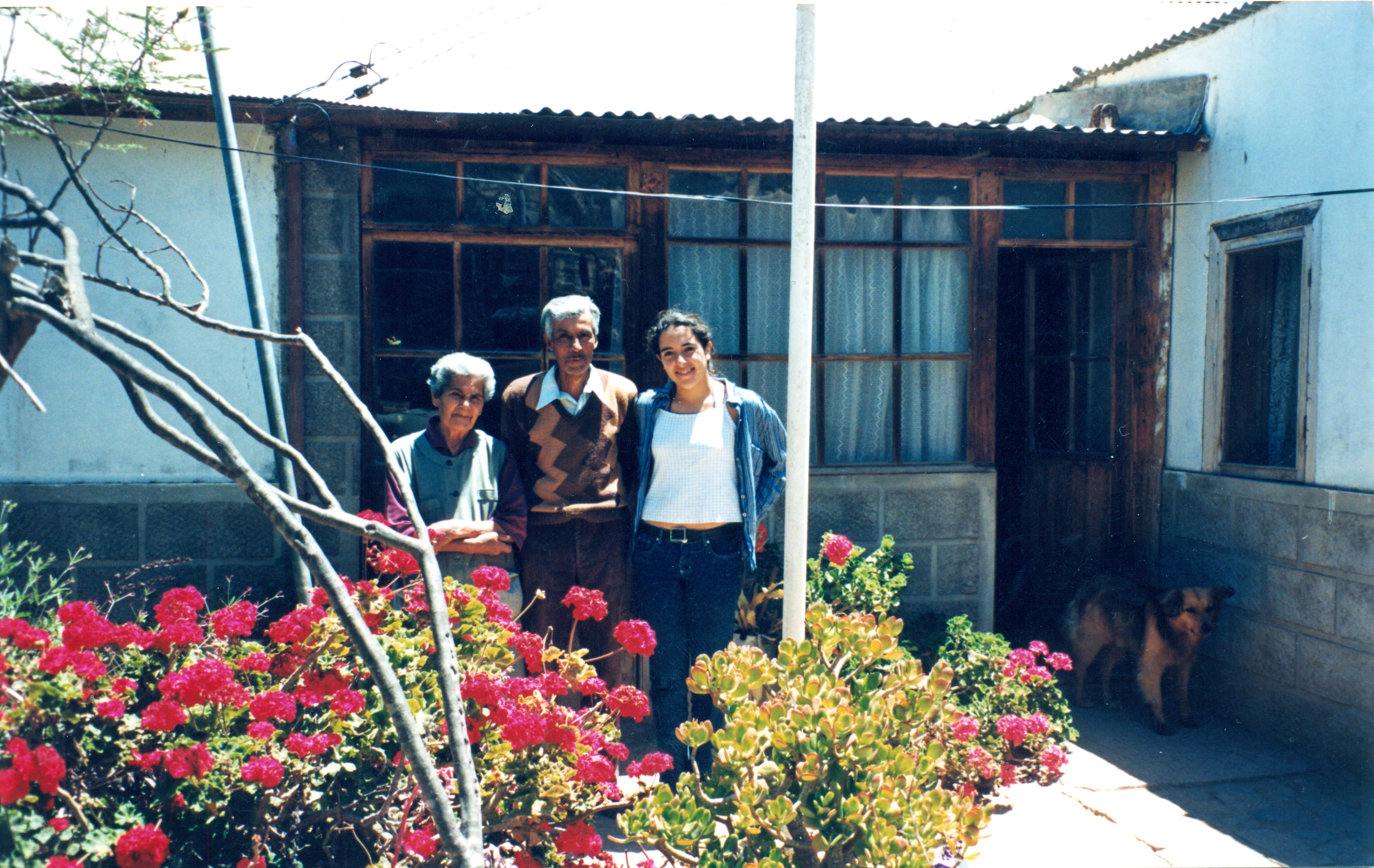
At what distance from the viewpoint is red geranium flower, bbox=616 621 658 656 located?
2.71m

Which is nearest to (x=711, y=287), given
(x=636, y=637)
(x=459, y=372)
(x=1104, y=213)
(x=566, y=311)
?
(x=566, y=311)

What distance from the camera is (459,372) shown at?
3.38 meters

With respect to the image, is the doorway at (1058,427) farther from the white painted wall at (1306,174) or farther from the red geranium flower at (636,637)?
the red geranium flower at (636,637)

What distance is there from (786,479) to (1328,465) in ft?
8.72

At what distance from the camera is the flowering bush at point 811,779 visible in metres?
2.23

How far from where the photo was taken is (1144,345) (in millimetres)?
5176

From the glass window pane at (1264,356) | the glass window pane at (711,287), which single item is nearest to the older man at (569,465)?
the glass window pane at (711,287)

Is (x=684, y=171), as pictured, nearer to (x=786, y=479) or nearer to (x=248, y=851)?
(x=786, y=479)

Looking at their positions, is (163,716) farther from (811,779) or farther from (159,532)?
(159,532)

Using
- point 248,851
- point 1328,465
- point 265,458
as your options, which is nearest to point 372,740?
point 248,851

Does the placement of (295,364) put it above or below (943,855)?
above

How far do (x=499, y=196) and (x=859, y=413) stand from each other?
2.10 metres

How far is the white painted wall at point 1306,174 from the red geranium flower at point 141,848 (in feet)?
14.6

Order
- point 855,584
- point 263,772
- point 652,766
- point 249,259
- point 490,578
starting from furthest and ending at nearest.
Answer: point 855,584 < point 249,259 < point 490,578 < point 652,766 < point 263,772
